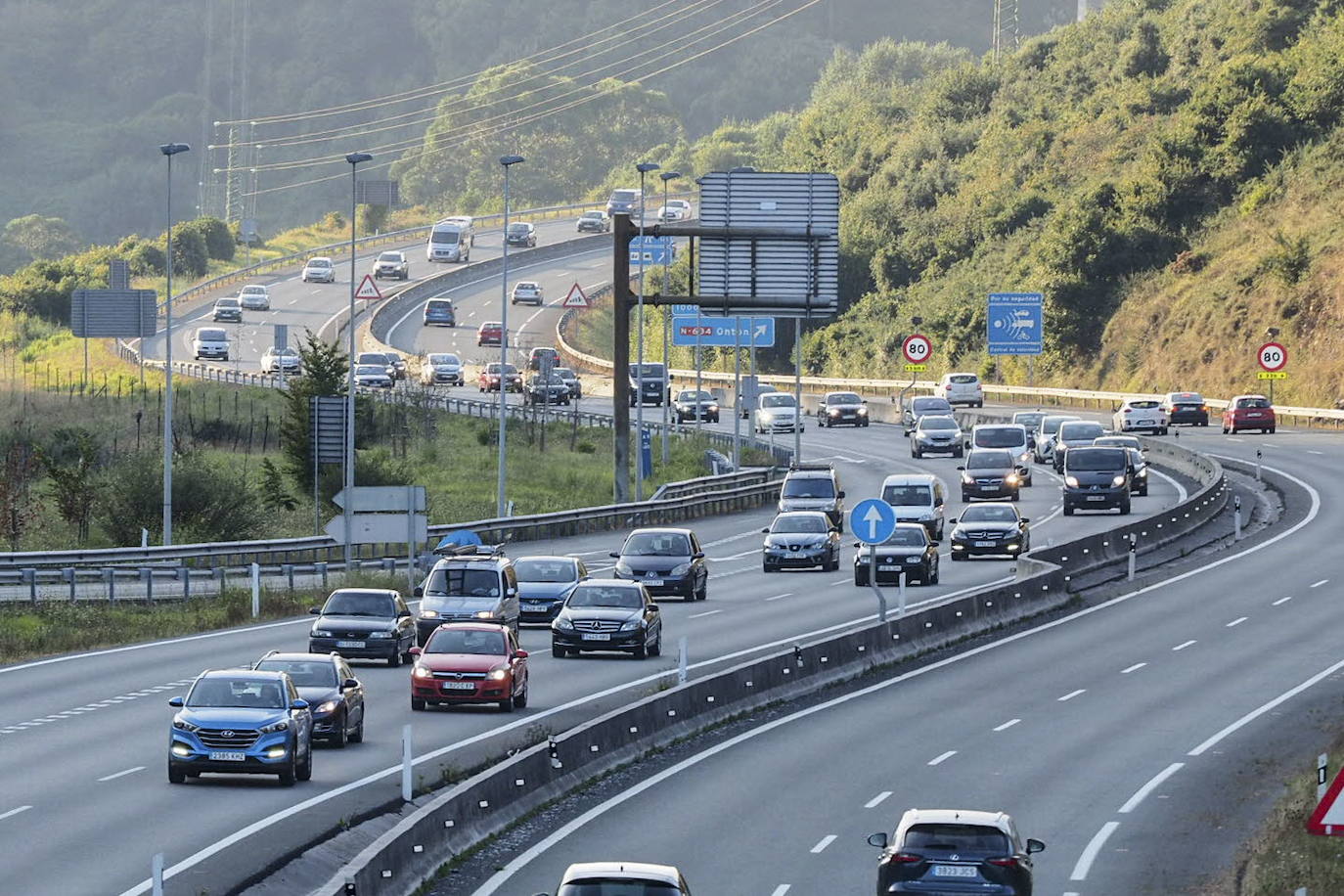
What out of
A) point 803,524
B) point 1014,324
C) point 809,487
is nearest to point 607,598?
point 803,524

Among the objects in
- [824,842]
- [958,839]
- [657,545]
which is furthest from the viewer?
[657,545]

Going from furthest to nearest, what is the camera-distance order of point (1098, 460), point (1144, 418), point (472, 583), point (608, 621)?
1. point (1144, 418)
2. point (1098, 460)
3. point (472, 583)
4. point (608, 621)

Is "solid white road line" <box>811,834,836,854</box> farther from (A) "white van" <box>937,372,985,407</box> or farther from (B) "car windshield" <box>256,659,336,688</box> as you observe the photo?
(A) "white van" <box>937,372,985,407</box>

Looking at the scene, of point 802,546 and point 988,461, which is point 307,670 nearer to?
point 802,546

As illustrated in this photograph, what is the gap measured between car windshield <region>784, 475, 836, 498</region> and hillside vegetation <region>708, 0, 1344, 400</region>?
118 feet

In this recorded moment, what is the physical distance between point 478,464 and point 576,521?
19.2 meters

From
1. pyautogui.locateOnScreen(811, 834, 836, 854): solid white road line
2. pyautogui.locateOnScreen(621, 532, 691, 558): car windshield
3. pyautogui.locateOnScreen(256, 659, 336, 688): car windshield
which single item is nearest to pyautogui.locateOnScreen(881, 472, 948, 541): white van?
pyautogui.locateOnScreen(621, 532, 691, 558): car windshield

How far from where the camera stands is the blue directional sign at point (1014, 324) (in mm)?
99562

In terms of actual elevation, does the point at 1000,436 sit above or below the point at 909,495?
above

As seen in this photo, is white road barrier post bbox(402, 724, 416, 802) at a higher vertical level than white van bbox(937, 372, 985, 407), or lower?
lower

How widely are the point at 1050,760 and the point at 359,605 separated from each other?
12320 millimetres

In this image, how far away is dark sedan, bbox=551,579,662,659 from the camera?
121ft

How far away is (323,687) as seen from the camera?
89.8 feet

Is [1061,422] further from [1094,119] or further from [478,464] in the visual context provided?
[1094,119]
